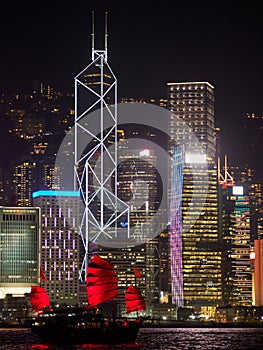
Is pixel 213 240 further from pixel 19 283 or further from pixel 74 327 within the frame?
pixel 74 327

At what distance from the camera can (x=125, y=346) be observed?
108688mm

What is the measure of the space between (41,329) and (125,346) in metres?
9.60

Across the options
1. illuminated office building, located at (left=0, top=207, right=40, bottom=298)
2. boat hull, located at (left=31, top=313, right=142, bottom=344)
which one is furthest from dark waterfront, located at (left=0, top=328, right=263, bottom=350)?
illuminated office building, located at (left=0, top=207, right=40, bottom=298)

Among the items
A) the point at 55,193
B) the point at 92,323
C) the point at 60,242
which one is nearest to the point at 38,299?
the point at 92,323

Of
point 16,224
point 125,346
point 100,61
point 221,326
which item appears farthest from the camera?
point 16,224

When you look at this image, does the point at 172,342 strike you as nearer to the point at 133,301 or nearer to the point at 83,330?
the point at 133,301

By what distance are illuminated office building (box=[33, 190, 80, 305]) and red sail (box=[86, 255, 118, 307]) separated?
74543 millimetres

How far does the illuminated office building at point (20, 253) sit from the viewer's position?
190 meters

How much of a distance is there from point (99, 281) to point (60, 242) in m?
77.8

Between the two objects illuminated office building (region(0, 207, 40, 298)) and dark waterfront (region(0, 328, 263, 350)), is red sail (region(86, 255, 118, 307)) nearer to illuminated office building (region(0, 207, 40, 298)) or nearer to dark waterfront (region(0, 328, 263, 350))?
dark waterfront (region(0, 328, 263, 350))

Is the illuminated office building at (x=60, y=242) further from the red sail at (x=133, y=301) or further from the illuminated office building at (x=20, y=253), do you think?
the red sail at (x=133, y=301)

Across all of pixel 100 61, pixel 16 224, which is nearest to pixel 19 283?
pixel 16 224

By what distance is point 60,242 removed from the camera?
194500 millimetres

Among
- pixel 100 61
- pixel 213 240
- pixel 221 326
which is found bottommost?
pixel 221 326
